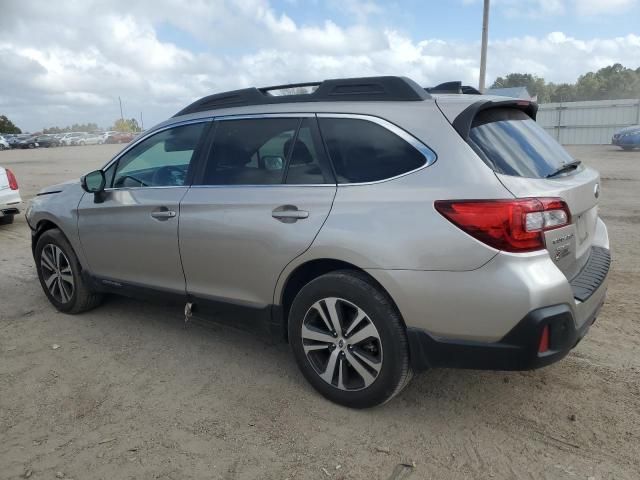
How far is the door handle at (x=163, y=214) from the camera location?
372 cm

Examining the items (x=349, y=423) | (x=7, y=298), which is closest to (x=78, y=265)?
(x=7, y=298)

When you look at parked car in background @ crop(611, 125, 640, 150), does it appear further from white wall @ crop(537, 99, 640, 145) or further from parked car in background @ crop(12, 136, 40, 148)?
parked car in background @ crop(12, 136, 40, 148)

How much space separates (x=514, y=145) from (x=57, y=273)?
3.94m

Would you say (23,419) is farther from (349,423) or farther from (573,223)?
(573,223)

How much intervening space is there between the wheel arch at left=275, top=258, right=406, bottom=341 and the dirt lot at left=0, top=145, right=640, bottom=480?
1.78 feet

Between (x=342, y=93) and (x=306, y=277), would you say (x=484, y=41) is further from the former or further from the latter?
(x=306, y=277)

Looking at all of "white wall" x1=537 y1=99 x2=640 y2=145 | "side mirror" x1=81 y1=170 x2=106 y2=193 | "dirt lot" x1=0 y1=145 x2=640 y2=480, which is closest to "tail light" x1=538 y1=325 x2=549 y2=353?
"dirt lot" x1=0 y1=145 x2=640 y2=480

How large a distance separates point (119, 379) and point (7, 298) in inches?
98.0

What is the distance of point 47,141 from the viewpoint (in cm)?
5441

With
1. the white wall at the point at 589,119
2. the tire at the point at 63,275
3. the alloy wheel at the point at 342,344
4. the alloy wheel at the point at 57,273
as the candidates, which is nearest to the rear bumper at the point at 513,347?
the alloy wheel at the point at 342,344

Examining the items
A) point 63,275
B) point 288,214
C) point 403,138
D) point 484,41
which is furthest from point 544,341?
point 484,41

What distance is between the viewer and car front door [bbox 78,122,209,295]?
12.5 feet

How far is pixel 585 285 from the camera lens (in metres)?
2.87

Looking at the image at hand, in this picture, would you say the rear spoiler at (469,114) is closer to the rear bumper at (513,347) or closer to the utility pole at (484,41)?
the rear bumper at (513,347)
